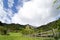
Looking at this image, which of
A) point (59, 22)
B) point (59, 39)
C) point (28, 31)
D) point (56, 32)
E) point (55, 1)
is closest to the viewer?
point (55, 1)

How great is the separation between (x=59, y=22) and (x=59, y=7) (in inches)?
218

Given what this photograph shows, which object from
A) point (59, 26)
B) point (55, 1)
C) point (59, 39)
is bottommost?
point (59, 39)

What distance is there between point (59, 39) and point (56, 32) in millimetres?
3805

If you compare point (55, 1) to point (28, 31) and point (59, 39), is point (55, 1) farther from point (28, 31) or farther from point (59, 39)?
point (28, 31)

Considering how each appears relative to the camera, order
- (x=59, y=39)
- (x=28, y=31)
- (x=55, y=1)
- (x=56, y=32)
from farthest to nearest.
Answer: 1. (x=28, y=31)
2. (x=56, y=32)
3. (x=59, y=39)
4. (x=55, y=1)

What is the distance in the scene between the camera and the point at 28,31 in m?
76.1

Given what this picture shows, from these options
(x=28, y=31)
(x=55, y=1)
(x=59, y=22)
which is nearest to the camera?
(x=55, y=1)

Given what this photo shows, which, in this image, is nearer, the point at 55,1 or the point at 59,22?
the point at 55,1

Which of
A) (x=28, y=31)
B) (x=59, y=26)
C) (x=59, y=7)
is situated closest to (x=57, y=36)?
(x=59, y=26)

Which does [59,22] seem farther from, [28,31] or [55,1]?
[28,31]

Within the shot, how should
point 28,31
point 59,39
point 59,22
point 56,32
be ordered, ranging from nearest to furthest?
point 59,22 → point 59,39 → point 56,32 → point 28,31

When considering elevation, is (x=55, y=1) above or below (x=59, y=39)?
above

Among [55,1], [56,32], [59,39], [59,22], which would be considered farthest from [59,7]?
[56,32]

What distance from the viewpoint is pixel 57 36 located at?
3422 cm
